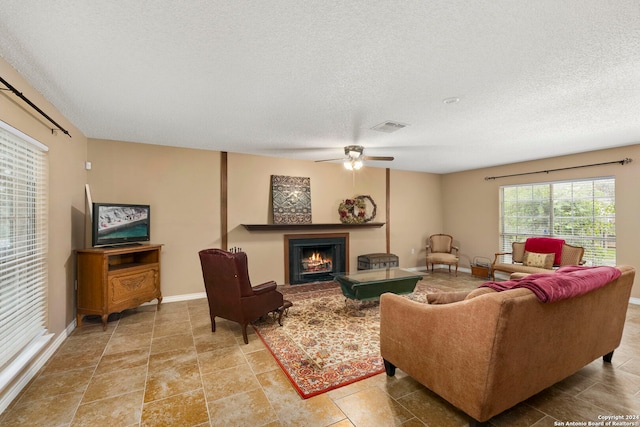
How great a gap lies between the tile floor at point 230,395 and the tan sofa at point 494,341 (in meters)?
0.20

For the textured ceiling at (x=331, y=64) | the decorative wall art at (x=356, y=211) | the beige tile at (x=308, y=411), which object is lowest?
the beige tile at (x=308, y=411)

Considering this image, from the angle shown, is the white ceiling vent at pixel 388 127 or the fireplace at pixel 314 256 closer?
the white ceiling vent at pixel 388 127

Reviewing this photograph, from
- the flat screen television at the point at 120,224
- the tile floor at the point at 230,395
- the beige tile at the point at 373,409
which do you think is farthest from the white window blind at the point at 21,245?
the beige tile at the point at 373,409

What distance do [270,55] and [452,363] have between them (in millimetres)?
2443

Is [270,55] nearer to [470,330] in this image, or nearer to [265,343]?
[470,330]

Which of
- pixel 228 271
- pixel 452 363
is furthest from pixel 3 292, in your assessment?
pixel 452 363

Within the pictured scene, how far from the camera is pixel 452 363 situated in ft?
5.74

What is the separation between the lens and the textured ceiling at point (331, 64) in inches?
63.9

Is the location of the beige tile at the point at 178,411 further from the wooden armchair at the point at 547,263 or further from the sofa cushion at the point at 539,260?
the sofa cushion at the point at 539,260

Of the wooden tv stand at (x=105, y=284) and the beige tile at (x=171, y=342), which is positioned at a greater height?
the wooden tv stand at (x=105, y=284)

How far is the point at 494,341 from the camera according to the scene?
1.53 meters

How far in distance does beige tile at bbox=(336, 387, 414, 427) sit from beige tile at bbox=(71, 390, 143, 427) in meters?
1.43

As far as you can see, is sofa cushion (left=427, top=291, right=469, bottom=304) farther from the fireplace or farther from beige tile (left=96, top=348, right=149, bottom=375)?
the fireplace

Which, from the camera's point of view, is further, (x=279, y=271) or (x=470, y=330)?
(x=279, y=271)
